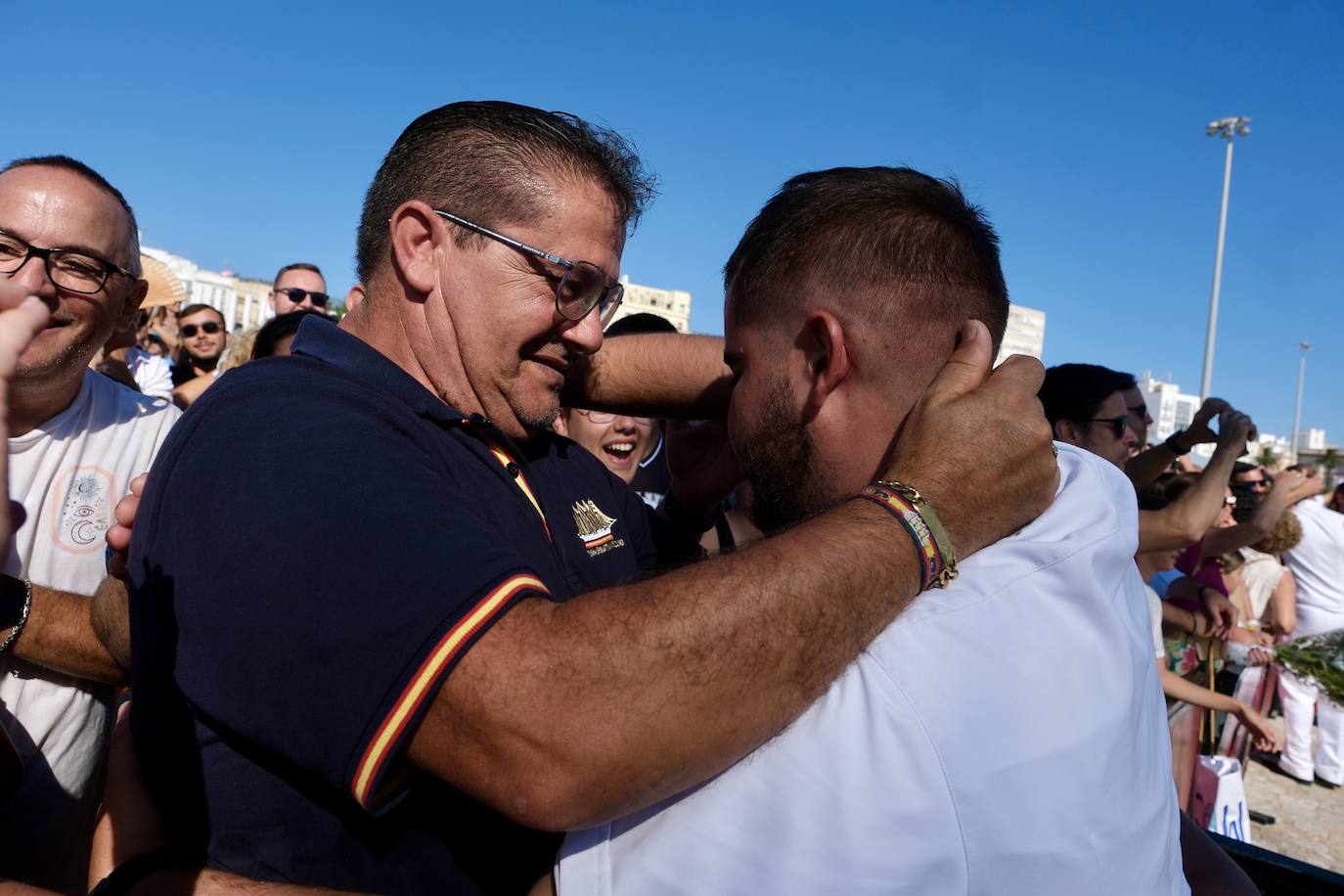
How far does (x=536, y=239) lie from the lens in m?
2.02

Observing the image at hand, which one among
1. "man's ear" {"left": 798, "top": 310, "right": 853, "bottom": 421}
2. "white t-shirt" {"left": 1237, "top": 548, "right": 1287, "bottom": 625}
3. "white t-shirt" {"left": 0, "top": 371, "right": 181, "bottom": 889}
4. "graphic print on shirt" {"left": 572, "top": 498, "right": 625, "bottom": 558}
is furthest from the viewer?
"white t-shirt" {"left": 1237, "top": 548, "right": 1287, "bottom": 625}

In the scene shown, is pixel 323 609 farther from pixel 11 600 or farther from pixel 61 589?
pixel 61 589

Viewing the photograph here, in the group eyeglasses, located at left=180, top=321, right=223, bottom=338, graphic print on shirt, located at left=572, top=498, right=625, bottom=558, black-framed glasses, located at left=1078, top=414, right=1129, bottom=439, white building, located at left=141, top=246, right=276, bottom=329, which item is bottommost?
graphic print on shirt, located at left=572, top=498, right=625, bottom=558

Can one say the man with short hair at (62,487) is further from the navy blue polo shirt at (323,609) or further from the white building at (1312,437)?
the white building at (1312,437)

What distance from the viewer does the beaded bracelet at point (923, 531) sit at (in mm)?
1381

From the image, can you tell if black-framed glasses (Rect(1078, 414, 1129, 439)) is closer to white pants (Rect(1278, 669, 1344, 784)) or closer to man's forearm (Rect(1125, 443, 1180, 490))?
man's forearm (Rect(1125, 443, 1180, 490))

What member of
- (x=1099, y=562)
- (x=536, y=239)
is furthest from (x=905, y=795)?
(x=536, y=239)

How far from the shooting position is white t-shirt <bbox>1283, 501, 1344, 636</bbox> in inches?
318

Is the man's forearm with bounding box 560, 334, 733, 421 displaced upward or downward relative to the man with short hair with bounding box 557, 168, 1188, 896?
upward

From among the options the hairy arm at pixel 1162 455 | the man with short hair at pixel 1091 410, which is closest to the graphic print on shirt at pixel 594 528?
the man with short hair at pixel 1091 410

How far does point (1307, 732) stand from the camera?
7691 millimetres

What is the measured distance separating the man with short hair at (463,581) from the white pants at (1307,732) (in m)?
7.89

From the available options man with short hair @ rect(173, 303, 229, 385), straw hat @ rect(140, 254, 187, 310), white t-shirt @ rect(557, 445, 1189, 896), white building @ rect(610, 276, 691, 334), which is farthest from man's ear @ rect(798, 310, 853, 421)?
white building @ rect(610, 276, 691, 334)

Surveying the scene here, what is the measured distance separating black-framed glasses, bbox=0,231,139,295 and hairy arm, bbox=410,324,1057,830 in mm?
2177
